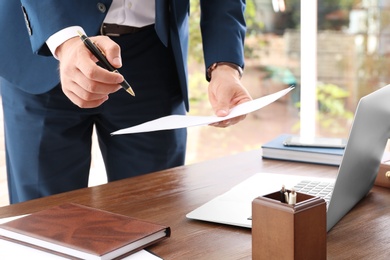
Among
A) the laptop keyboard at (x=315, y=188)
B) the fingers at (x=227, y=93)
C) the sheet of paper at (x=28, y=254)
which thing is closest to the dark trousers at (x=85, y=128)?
the fingers at (x=227, y=93)

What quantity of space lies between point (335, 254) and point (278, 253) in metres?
0.17

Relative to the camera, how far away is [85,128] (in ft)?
6.10

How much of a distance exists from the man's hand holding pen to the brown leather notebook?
0.90ft

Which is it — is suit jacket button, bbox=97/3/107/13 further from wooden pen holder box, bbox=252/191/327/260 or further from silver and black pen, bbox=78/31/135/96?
wooden pen holder box, bbox=252/191/327/260

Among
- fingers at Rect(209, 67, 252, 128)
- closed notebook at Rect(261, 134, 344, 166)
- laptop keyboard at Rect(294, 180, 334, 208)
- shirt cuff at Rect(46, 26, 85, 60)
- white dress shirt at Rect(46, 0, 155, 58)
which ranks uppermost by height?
white dress shirt at Rect(46, 0, 155, 58)

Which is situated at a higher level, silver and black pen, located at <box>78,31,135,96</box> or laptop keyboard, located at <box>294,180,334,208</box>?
silver and black pen, located at <box>78,31,135,96</box>

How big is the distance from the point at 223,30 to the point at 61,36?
1.69 feet

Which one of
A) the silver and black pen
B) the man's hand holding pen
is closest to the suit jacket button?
the man's hand holding pen

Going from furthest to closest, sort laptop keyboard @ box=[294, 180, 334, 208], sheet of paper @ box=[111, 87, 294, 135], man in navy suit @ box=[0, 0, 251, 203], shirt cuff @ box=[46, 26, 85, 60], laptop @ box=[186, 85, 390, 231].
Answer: man in navy suit @ box=[0, 0, 251, 203] < shirt cuff @ box=[46, 26, 85, 60] < laptop keyboard @ box=[294, 180, 334, 208] < sheet of paper @ box=[111, 87, 294, 135] < laptop @ box=[186, 85, 390, 231]

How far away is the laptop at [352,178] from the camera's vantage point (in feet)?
3.76

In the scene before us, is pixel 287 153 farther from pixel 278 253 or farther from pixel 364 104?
pixel 278 253

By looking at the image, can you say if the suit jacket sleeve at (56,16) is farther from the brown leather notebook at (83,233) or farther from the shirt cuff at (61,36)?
the brown leather notebook at (83,233)

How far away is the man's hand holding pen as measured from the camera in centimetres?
130

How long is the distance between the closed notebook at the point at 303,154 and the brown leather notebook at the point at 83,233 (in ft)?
2.21
